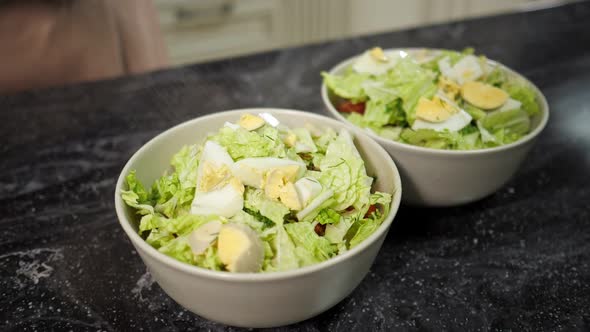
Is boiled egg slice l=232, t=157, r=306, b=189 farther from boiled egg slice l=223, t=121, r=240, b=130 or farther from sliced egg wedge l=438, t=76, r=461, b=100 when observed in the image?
sliced egg wedge l=438, t=76, r=461, b=100

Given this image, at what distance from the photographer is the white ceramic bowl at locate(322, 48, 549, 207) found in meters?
0.90

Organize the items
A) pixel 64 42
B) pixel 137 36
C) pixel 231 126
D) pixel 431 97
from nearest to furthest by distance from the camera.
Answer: pixel 231 126
pixel 431 97
pixel 64 42
pixel 137 36

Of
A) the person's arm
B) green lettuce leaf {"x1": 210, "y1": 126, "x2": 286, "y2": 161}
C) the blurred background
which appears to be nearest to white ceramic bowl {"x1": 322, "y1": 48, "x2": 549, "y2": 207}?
green lettuce leaf {"x1": 210, "y1": 126, "x2": 286, "y2": 161}

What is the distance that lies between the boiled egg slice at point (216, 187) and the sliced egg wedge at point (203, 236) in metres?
0.04

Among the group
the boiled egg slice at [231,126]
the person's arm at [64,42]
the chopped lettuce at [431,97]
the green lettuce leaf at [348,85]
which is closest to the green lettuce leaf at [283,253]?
the boiled egg slice at [231,126]

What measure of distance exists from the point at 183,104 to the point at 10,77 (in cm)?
93

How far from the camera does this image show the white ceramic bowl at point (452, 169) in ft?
2.96

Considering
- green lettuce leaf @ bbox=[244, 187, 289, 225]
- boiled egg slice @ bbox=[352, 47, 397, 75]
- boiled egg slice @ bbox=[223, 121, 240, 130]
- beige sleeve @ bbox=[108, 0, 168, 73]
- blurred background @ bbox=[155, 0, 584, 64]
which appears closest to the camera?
green lettuce leaf @ bbox=[244, 187, 289, 225]

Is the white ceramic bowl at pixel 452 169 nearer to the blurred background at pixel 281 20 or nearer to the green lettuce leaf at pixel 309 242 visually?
the green lettuce leaf at pixel 309 242

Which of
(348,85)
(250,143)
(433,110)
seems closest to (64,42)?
(348,85)

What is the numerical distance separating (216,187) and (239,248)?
0.15m

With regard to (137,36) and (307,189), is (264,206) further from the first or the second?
(137,36)

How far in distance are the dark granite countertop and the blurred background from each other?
1.81m

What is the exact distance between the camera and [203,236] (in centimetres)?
72
